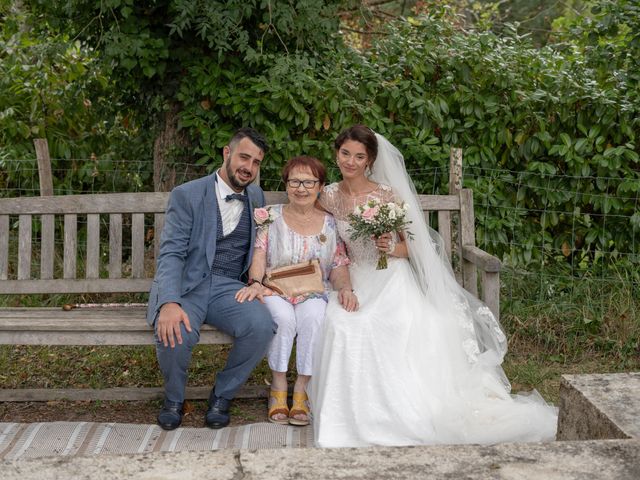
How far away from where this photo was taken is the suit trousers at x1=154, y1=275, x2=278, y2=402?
438 centimetres

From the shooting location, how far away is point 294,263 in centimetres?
482

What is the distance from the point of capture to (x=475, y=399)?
4.36m

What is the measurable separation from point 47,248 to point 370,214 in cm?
196

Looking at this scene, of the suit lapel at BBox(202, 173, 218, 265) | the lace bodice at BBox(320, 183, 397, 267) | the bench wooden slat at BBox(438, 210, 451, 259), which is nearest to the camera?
the suit lapel at BBox(202, 173, 218, 265)

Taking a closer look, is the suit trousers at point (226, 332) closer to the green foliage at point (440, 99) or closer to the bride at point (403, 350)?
the bride at point (403, 350)

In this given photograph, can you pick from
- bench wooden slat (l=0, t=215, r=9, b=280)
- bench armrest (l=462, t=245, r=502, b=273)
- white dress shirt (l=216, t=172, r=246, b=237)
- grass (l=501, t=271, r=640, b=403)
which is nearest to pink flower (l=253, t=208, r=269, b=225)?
white dress shirt (l=216, t=172, r=246, b=237)

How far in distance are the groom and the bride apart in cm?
42

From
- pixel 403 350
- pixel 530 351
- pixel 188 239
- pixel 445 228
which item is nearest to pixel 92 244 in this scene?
pixel 188 239

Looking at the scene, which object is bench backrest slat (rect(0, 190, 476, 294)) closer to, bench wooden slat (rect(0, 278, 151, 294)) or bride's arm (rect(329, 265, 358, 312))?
bench wooden slat (rect(0, 278, 151, 294))

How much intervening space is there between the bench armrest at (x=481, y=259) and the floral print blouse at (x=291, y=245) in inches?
30.0

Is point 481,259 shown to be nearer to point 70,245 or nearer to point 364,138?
point 364,138

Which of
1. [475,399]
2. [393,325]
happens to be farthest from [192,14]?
[475,399]

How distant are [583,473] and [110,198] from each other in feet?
11.8

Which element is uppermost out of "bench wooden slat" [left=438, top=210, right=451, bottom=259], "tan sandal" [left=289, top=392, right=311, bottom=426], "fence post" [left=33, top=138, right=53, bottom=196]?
"fence post" [left=33, top=138, right=53, bottom=196]
